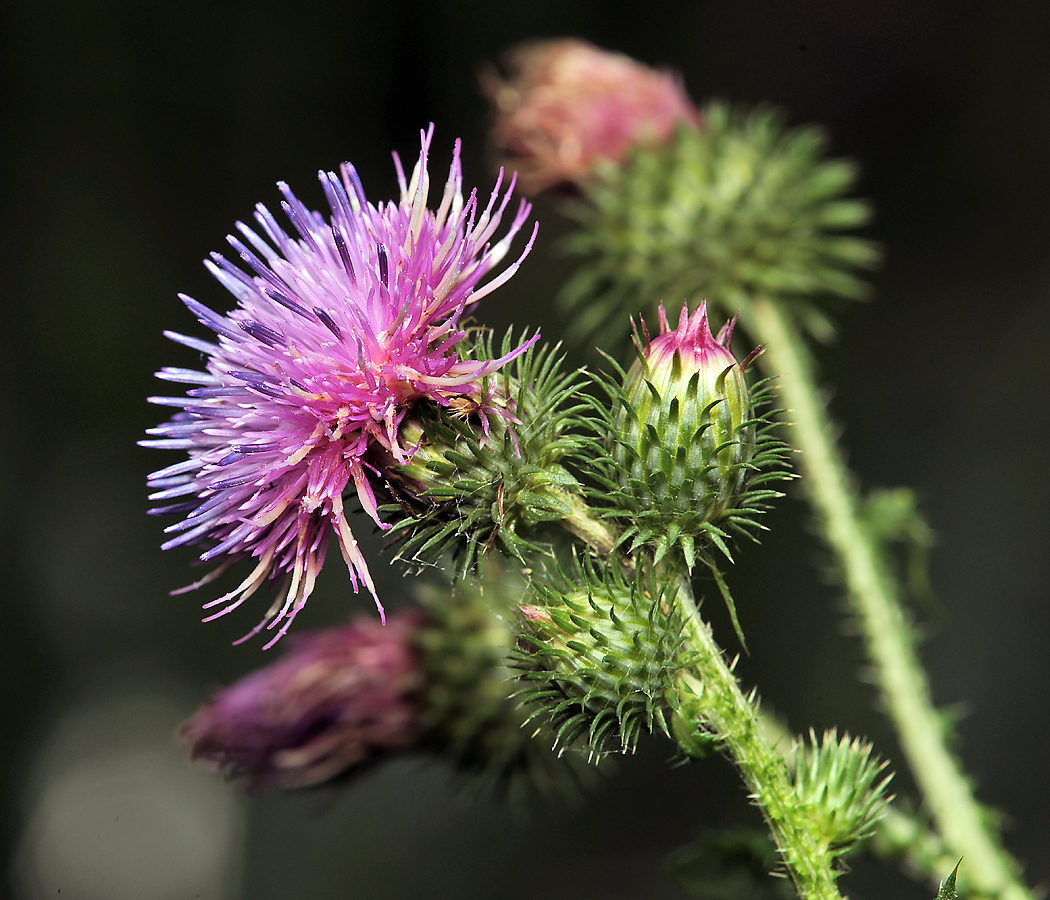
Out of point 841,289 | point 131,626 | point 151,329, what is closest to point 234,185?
point 151,329

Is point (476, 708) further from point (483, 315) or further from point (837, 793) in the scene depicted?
point (483, 315)

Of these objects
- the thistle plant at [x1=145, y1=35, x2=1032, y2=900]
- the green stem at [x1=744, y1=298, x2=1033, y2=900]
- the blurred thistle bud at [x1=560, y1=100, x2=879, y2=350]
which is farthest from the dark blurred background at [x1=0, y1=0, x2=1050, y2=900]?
the thistle plant at [x1=145, y1=35, x2=1032, y2=900]

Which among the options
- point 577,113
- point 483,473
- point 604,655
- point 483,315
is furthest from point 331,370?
point 483,315

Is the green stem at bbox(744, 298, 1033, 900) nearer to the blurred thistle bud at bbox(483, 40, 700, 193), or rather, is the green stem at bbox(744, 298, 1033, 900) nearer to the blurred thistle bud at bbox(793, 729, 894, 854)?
the blurred thistle bud at bbox(793, 729, 894, 854)

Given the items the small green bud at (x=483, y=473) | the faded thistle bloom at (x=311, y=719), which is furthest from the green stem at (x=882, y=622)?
the faded thistle bloom at (x=311, y=719)

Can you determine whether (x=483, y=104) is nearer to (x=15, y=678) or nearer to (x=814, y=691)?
(x=814, y=691)
